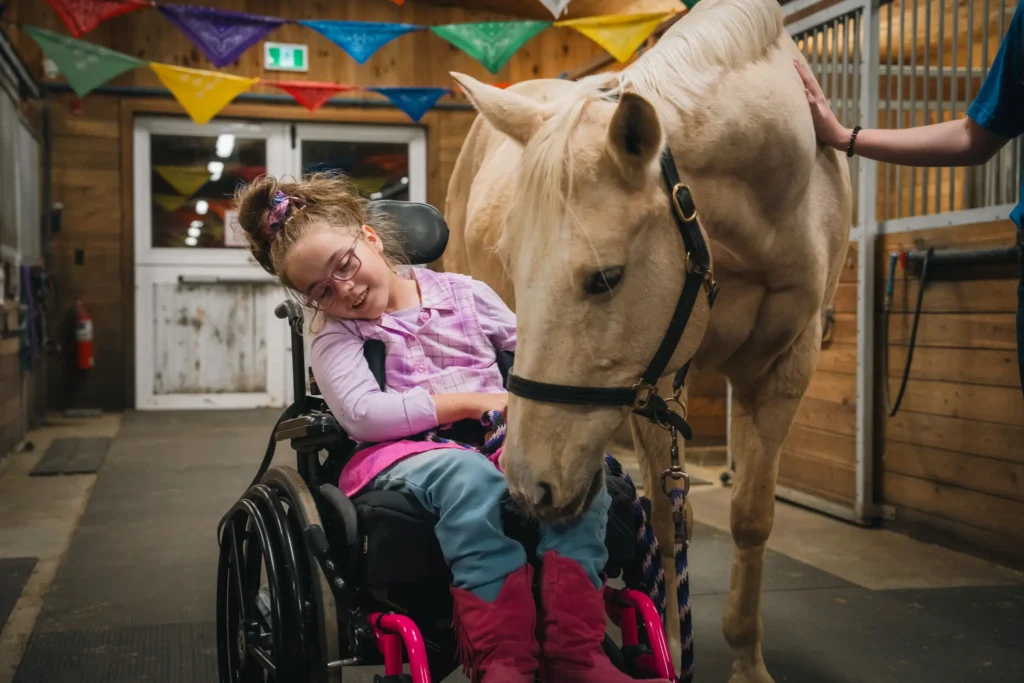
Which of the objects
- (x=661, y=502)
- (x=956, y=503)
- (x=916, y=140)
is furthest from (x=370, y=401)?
(x=956, y=503)

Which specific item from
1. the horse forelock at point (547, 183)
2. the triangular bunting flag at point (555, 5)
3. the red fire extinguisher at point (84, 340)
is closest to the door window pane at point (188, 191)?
the red fire extinguisher at point (84, 340)

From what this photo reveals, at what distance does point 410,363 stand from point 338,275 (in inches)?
6.6

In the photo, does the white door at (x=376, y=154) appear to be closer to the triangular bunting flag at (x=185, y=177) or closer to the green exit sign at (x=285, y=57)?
the green exit sign at (x=285, y=57)

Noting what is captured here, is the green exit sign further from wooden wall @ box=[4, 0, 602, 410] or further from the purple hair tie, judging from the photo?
the purple hair tie

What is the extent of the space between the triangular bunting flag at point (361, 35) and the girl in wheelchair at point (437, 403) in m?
2.87

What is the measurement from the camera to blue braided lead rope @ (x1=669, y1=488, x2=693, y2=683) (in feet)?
4.01

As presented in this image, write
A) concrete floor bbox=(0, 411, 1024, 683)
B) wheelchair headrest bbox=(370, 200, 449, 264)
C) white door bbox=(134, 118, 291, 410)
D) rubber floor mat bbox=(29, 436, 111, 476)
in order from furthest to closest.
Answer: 1. white door bbox=(134, 118, 291, 410)
2. rubber floor mat bbox=(29, 436, 111, 476)
3. concrete floor bbox=(0, 411, 1024, 683)
4. wheelchair headrest bbox=(370, 200, 449, 264)

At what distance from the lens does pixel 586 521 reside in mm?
1107

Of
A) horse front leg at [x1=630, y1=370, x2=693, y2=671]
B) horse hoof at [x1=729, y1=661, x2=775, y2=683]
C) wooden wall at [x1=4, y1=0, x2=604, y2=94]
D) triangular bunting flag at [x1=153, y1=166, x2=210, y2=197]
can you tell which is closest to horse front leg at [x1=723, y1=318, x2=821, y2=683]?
horse hoof at [x1=729, y1=661, x2=775, y2=683]

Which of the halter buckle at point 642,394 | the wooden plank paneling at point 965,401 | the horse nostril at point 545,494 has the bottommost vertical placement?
the wooden plank paneling at point 965,401

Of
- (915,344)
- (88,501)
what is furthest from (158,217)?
(915,344)

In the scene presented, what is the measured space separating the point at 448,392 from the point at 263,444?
12.0ft

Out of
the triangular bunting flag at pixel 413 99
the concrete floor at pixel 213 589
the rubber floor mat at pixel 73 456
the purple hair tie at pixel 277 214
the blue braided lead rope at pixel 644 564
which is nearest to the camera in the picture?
the blue braided lead rope at pixel 644 564

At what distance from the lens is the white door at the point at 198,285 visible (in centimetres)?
625
